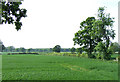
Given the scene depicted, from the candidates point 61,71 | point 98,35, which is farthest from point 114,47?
point 61,71

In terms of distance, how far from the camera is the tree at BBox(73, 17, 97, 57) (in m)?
67.8

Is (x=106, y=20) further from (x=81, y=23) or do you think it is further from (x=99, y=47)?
(x=81, y=23)

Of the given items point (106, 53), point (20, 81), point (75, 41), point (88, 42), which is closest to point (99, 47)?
point (106, 53)

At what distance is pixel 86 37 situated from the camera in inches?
2689

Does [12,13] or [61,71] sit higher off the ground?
[12,13]

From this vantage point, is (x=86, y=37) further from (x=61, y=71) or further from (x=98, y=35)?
(x=61, y=71)

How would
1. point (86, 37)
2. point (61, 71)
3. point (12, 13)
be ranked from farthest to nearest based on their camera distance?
point (86, 37) → point (61, 71) → point (12, 13)

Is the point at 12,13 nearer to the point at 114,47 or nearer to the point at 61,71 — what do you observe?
the point at 61,71

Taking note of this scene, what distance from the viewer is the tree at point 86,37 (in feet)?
222

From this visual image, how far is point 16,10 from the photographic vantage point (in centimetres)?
1238

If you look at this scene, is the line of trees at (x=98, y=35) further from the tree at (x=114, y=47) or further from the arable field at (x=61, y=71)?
the arable field at (x=61, y=71)

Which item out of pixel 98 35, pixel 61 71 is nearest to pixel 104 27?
pixel 98 35

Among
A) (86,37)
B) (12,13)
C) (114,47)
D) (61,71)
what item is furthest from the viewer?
(86,37)

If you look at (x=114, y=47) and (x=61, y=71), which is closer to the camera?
(x=61, y=71)
